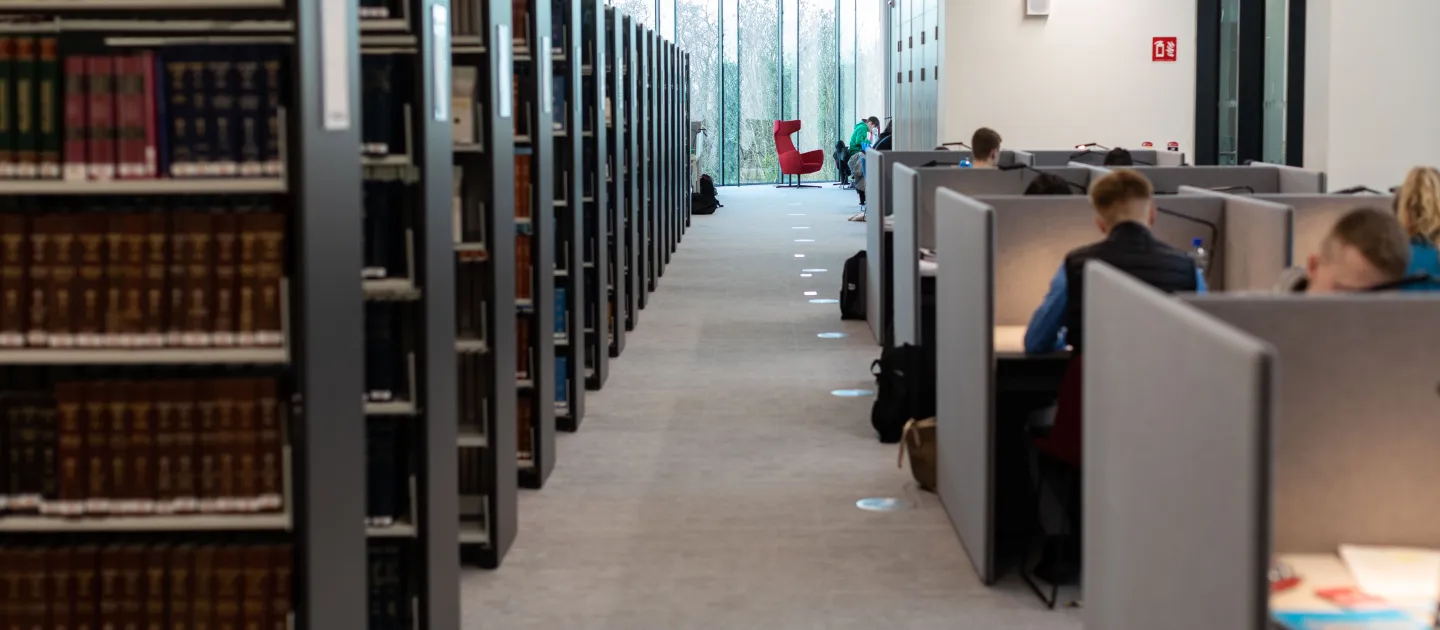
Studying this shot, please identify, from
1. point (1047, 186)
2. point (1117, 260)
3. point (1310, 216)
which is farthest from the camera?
point (1047, 186)

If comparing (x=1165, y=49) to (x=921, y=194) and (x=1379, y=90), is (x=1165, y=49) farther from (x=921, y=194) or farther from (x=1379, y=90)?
(x=921, y=194)

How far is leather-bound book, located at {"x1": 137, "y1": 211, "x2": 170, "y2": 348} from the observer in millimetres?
3160

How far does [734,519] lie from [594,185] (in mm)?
2572

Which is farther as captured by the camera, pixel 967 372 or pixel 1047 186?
pixel 1047 186

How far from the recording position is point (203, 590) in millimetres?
3227

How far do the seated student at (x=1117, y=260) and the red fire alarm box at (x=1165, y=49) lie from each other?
26.4ft

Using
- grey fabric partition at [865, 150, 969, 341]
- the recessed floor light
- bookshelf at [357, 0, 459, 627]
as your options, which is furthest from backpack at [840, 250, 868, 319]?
bookshelf at [357, 0, 459, 627]

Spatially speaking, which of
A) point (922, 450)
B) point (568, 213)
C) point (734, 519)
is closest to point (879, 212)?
point (568, 213)

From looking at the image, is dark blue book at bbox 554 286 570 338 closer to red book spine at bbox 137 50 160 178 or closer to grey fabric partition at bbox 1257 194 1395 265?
grey fabric partition at bbox 1257 194 1395 265

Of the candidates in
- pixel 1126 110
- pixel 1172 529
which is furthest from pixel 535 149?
pixel 1126 110

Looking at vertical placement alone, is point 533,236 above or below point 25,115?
below

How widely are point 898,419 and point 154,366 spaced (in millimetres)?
3817

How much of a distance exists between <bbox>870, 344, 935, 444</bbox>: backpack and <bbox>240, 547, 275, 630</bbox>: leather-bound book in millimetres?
3576

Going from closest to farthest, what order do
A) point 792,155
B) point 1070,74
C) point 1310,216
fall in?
point 1310,216 < point 1070,74 < point 792,155
